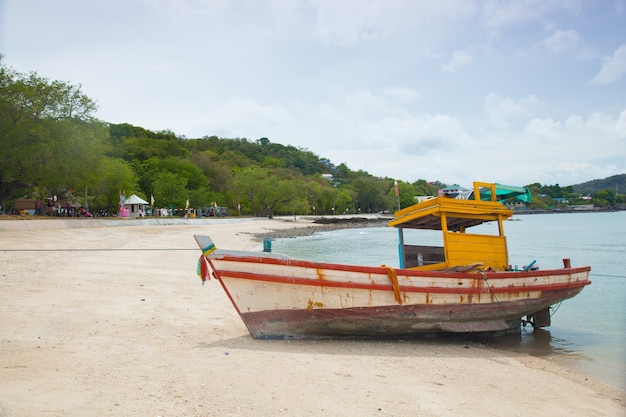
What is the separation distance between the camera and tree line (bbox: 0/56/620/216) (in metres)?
26.2

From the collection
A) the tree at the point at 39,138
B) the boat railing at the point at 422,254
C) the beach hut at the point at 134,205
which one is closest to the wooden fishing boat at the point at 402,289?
the boat railing at the point at 422,254

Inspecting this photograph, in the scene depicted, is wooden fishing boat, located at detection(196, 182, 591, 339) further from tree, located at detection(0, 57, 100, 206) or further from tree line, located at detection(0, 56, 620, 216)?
tree, located at detection(0, 57, 100, 206)

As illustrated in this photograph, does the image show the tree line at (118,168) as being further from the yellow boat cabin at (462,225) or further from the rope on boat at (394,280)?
the rope on boat at (394,280)

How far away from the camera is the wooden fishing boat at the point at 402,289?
309 inches

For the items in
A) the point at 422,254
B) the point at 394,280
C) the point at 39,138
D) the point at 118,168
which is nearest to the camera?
the point at 394,280

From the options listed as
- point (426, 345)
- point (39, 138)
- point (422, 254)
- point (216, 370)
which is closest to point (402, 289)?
point (426, 345)

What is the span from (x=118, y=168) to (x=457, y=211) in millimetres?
47389

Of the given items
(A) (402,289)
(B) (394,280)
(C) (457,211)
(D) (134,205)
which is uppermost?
(D) (134,205)

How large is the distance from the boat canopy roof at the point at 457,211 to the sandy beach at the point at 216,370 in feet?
8.24

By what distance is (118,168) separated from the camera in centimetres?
5100

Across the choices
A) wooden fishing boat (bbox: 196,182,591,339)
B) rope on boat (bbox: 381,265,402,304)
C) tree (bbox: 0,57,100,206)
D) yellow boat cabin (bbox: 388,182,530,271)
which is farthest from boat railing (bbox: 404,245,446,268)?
tree (bbox: 0,57,100,206)

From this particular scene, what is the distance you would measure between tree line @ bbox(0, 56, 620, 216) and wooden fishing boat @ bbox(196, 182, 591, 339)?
300 centimetres

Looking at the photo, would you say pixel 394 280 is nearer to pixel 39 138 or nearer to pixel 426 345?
pixel 426 345

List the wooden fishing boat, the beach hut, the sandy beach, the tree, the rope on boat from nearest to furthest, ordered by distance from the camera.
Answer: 1. the sandy beach
2. the wooden fishing boat
3. the rope on boat
4. the tree
5. the beach hut
